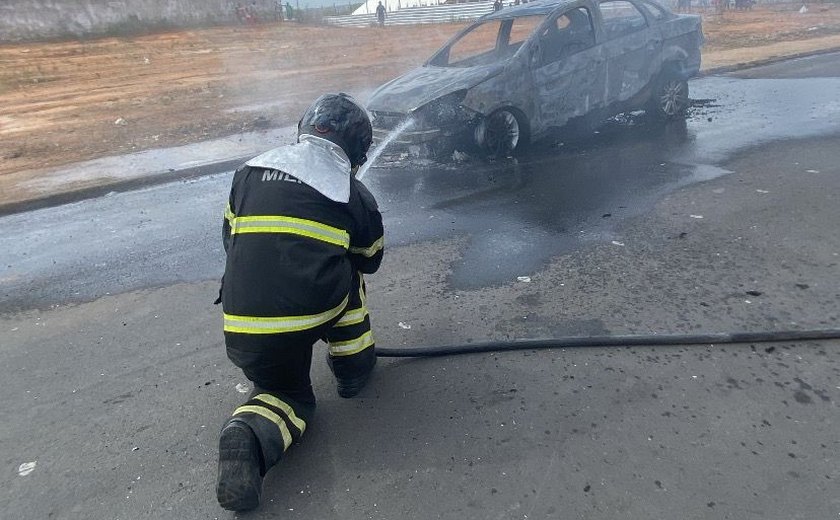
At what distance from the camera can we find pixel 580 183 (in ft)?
20.9

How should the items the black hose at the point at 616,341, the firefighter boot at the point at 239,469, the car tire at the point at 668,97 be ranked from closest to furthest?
the firefighter boot at the point at 239,469 → the black hose at the point at 616,341 → the car tire at the point at 668,97

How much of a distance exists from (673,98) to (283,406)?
819 cm

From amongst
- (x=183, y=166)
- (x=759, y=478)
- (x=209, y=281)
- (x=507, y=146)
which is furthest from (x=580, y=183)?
(x=183, y=166)

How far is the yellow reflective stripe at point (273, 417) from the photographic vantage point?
2.56 m

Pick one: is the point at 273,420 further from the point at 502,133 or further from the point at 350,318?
the point at 502,133

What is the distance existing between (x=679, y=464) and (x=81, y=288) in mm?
4525

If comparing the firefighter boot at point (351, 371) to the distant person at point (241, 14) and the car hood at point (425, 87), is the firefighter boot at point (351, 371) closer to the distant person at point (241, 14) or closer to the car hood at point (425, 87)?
the car hood at point (425, 87)

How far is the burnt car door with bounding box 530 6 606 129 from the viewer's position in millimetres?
7453

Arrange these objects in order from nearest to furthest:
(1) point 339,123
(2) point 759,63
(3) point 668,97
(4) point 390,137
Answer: (1) point 339,123, (4) point 390,137, (3) point 668,97, (2) point 759,63

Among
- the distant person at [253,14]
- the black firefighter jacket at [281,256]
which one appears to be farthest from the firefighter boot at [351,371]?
the distant person at [253,14]

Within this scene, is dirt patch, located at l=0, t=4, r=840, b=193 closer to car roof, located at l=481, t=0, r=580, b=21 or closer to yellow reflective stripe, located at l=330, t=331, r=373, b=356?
car roof, located at l=481, t=0, r=580, b=21

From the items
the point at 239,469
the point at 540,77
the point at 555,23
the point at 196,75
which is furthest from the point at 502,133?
the point at 196,75

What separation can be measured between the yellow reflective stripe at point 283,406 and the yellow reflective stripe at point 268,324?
0.35m

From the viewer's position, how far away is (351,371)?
10.1 feet
